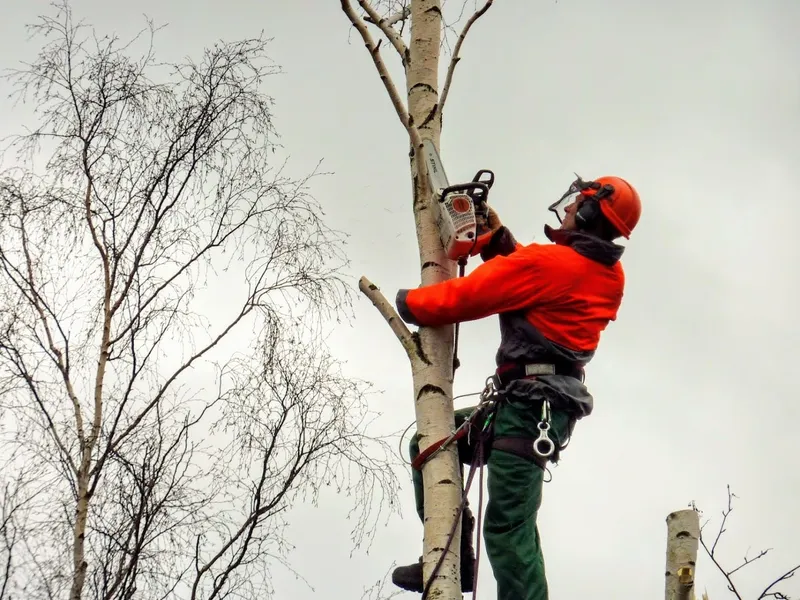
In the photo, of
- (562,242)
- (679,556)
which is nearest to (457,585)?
(679,556)

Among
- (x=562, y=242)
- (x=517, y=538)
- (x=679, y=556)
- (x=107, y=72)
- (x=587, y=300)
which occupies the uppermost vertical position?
(x=107, y=72)

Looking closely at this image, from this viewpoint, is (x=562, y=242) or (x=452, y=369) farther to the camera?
(x=562, y=242)

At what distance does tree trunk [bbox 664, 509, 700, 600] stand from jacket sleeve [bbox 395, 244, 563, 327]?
A: 1043 millimetres

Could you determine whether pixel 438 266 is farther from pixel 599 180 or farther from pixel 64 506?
pixel 64 506

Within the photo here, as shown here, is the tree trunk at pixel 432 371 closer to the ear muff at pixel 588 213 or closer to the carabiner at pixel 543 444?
the carabiner at pixel 543 444

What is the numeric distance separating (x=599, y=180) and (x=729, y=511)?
308cm

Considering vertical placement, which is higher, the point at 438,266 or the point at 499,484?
the point at 438,266

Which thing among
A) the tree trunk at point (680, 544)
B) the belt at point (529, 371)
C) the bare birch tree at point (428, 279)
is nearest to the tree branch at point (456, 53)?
the bare birch tree at point (428, 279)

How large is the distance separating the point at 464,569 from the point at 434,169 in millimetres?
1599

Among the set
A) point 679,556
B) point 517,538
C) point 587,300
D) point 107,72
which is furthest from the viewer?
point 107,72

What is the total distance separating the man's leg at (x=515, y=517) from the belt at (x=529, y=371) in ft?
0.44

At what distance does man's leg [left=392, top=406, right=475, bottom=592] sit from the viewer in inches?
165

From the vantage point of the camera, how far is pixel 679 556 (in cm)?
352

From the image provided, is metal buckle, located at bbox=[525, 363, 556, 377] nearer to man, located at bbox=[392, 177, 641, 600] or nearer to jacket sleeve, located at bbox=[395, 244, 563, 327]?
man, located at bbox=[392, 177, 641, 600]
